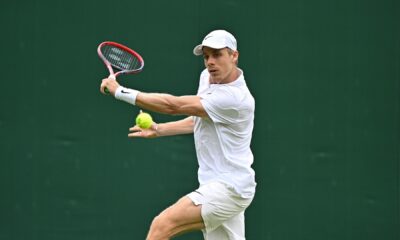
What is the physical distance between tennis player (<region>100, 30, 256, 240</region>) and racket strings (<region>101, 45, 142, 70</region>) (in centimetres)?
57

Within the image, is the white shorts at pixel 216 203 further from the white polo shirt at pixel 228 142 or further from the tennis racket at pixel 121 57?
the tennis racket at pixel 121 57

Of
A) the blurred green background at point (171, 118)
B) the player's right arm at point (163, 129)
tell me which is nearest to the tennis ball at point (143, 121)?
the player's right arm at point (163, 129)

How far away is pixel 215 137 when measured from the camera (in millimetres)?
5664

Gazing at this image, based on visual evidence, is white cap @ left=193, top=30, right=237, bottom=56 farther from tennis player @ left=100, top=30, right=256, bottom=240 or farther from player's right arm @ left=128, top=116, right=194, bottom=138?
player's right arm @ left=128, top=116, right=194, bottom=138

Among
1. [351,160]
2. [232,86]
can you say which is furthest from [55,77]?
[351,160]

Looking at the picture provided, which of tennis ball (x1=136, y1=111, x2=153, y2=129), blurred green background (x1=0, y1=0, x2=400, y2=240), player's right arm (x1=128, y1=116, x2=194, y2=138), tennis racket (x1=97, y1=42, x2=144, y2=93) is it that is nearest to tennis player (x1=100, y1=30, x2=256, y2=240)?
tennis ball (x1=136, y1=111, x2=153, y2=129)

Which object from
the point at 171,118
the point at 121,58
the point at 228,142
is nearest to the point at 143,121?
the point at 228,142

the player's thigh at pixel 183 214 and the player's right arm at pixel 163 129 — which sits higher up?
the player's right arm at pixel 163 129

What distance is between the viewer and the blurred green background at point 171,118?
7012 mm

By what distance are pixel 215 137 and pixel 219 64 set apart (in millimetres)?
459

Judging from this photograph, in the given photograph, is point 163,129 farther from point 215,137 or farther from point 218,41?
point 218,41

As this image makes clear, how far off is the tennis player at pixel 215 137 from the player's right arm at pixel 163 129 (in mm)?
274

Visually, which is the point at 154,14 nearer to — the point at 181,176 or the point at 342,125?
the point at 181,176

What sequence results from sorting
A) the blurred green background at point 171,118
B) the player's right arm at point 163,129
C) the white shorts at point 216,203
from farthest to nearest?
1. the blurred green background at point 171,118
2. the player's right arm at point 163,129
3. the white shorts at point 216,203
